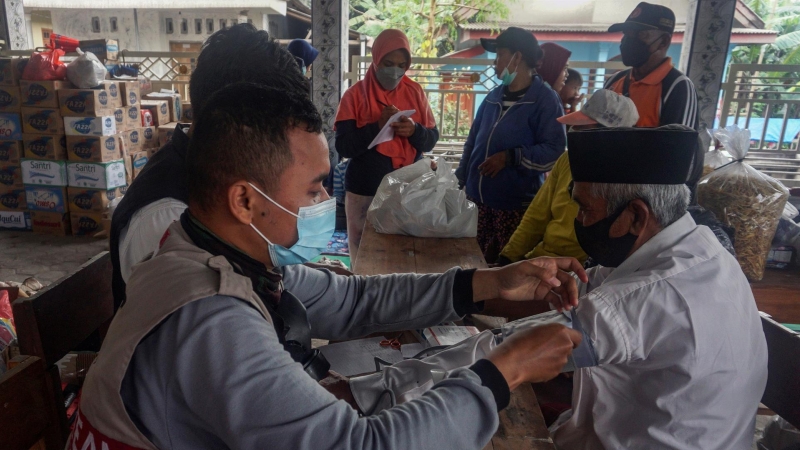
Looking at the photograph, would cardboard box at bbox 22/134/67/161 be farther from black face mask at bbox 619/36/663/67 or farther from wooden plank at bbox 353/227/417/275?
black face mask at bbox 619/36/663/67

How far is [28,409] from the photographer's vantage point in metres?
1.17

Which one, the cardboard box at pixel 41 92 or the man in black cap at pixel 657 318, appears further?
the cardboard box at pixel 41 92

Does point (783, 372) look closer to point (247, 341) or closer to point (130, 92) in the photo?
point (247, 341)

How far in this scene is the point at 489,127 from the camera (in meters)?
3.21

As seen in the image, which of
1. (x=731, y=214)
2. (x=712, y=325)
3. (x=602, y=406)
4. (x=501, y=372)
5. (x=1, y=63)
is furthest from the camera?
(x=1, y=63)

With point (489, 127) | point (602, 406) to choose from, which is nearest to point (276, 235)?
point (602, 406)

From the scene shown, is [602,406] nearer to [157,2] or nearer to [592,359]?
[592,359]

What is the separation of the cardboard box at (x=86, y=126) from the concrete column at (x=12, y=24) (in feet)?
9.18

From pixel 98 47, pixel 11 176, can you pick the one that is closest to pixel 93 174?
A: pixel 11 176

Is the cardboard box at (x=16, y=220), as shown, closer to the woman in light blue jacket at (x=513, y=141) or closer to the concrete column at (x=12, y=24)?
the concrete column at (x=12, y=24)

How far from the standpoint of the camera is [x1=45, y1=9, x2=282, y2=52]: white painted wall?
39.2 ft

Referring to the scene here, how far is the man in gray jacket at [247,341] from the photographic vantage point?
30.5 inches

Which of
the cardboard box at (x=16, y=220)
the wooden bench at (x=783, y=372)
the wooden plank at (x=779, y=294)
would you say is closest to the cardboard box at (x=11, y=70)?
the cardboard box at (x=16, y=220)

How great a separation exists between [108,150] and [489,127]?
13.1 ft
